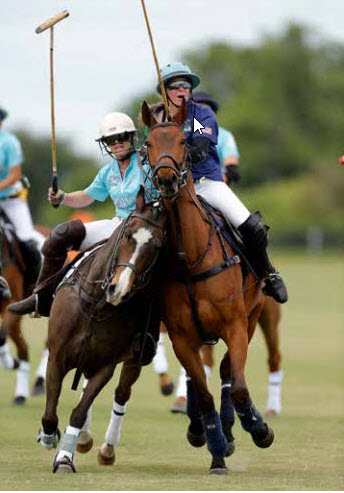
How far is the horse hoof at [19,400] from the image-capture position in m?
15.4

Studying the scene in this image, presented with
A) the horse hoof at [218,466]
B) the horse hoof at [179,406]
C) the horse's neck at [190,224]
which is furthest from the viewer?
the horse hoof at [179,406]

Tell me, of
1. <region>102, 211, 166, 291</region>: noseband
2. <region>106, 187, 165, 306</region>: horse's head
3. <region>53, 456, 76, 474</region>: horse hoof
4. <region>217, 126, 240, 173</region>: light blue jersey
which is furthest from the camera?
<region>217, 126, 240, 173</region>: light blue jersey

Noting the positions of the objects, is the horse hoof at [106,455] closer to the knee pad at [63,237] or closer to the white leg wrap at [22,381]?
the knee pad at [63,237]

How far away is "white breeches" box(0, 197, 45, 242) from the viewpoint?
15797 mm

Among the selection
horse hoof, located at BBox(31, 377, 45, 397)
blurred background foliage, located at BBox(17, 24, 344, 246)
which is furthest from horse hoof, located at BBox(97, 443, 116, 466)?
blurred background foliage, located at BBox(17, 24, 344, 246)

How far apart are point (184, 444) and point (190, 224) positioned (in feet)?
9.76

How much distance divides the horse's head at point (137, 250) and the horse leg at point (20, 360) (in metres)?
5.97

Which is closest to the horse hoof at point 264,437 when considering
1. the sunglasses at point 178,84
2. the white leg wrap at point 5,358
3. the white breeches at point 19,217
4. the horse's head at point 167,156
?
the horse's head at point 167,156

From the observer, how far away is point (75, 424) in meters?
9.94

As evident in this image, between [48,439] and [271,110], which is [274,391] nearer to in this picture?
[48,439]

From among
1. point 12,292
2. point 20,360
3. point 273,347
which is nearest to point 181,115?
point 273,347

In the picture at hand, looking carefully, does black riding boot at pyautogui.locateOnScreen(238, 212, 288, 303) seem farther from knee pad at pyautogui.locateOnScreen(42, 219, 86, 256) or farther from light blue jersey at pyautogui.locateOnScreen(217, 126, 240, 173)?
light blue jersey at pyautogui.locateOnScreen(217, 126, 240, 173)

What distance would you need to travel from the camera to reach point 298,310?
35438 mm

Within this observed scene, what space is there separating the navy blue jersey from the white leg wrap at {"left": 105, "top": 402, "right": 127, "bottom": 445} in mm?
1937
